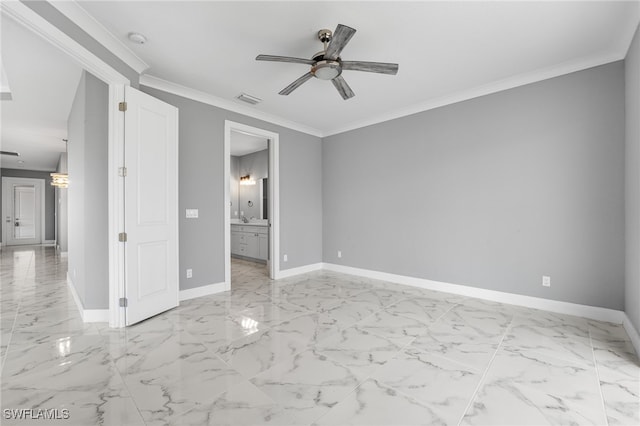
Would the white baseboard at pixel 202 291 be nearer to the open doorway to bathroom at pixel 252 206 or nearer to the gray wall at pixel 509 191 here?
the open doorway to bathroom at pixel 252 206

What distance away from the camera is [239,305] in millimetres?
3484

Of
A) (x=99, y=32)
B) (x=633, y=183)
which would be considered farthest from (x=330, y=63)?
(x=633, y=183)

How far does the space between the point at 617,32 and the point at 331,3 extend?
8.67 ft

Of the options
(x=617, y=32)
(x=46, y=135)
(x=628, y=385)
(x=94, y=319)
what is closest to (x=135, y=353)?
(x=94, y=319)

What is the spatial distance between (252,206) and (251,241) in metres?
1.32

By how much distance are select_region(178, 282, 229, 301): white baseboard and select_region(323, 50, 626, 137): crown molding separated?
3.59m

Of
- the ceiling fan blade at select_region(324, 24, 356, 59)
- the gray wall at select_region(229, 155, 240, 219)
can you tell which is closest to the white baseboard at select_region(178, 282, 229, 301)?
the ceiling fan blade at select_region(324, 24, 356, 59)

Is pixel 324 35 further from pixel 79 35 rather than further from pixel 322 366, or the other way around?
pixel 322 366

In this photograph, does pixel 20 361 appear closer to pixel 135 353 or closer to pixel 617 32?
pixel 135 353

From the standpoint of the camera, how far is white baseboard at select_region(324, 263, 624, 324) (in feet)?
9.62

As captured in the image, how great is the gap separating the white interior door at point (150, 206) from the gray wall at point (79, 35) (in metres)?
0.24

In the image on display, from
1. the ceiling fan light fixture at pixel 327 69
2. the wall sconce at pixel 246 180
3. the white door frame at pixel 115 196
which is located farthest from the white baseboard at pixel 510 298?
the wall sconce at pixel 246 180

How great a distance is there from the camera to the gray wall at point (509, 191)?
116 inches

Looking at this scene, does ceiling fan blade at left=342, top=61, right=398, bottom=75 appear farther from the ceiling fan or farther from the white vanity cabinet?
the white vanity cabinet
